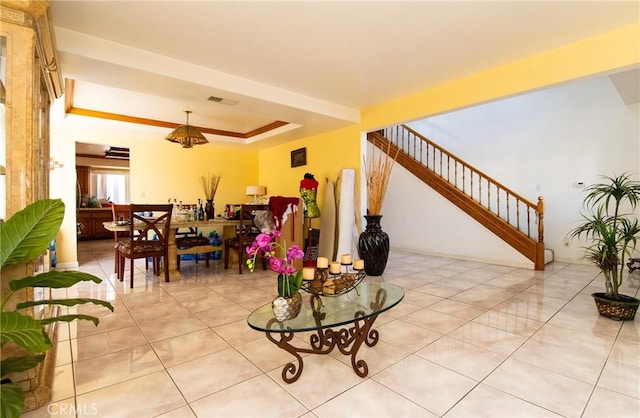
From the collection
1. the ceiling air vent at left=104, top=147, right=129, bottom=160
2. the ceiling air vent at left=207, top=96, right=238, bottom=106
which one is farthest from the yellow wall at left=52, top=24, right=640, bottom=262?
the ceiling air vent at left=104, top=147, right=129, bottom=160

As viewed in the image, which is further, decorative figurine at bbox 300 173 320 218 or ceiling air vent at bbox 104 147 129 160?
ceiling air vent at bbox 104 147 129 160

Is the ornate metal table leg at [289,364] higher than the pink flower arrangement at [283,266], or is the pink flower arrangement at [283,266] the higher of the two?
the pink flower arrangement at [283,266]

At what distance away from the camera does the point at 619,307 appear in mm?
2611

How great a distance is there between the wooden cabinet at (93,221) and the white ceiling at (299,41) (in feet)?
20.4

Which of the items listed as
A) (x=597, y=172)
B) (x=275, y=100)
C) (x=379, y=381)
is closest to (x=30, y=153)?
(x=379, y=381)

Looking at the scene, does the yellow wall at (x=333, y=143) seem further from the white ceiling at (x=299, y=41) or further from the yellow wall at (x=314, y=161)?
the white ceiling at (x=299, y=41)

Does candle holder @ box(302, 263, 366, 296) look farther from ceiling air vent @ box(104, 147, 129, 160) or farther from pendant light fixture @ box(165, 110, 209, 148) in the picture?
ceiling air vent @ box(104, 147, 129, 160)

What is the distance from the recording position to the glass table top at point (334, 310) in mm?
1639

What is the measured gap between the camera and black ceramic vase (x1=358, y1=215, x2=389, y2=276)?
4.35m

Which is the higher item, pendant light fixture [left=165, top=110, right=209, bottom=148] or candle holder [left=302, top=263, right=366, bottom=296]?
pendant light fixture [left=165, top=110, right=209, bottom=148]

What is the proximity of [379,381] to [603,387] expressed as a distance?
49.7 inches

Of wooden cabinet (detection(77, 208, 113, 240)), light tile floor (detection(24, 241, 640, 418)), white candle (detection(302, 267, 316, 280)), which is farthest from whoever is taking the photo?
wooden cabinet (detection(77, 208, 113, 240))

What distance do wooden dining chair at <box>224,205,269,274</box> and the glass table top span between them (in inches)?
102

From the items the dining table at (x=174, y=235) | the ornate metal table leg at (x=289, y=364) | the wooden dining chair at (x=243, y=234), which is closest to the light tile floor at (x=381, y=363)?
the ornate metal table leg at (x=289, y=364)
